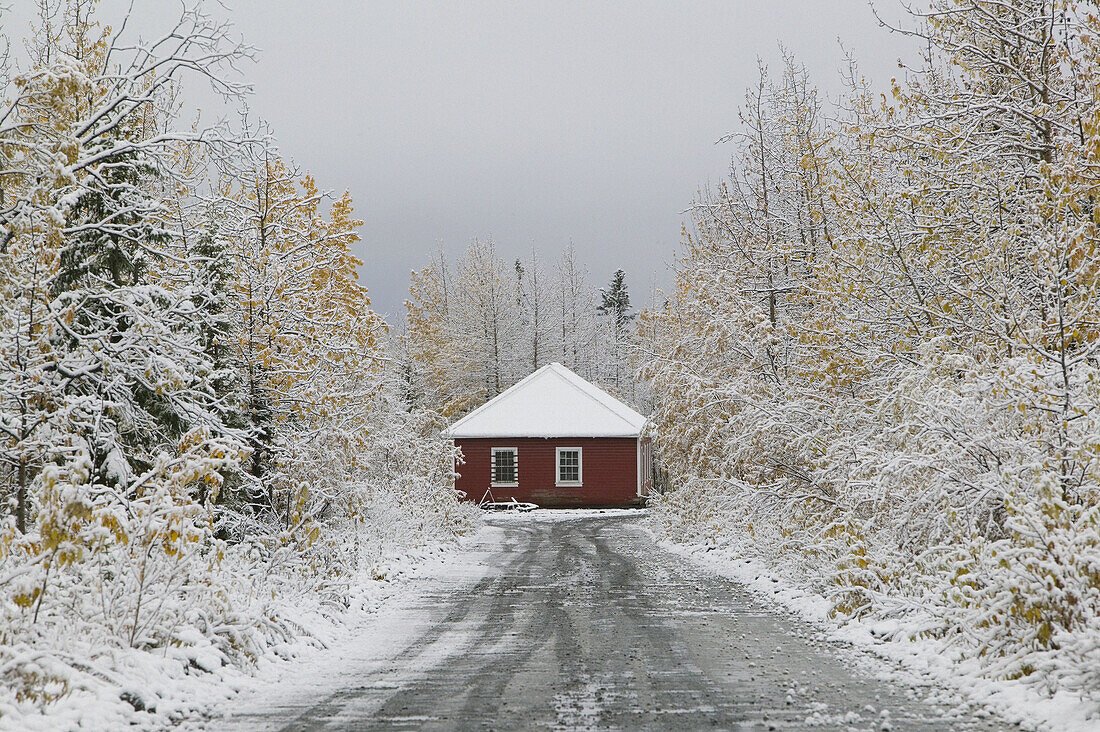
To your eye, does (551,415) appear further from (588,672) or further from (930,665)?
(930,665)

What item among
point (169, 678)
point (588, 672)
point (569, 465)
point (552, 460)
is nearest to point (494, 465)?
point (552, 460)

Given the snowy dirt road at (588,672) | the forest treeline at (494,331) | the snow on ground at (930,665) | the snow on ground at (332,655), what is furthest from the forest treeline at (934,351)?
the forest treeline at (494,331)

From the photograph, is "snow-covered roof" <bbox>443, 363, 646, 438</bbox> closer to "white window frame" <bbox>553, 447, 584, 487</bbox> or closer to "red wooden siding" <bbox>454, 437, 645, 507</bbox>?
"red wooden siding" <bbox>454, 437, 645, 507</bbox>

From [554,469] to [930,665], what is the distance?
3442cm

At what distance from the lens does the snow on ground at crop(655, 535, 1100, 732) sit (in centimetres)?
603

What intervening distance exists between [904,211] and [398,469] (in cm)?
1373

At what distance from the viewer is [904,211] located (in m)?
12.6

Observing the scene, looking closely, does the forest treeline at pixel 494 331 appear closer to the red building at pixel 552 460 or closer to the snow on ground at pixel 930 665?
the red building at pixel 552 460

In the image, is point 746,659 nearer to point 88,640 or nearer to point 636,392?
point 88,640

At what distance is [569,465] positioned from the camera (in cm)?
4225

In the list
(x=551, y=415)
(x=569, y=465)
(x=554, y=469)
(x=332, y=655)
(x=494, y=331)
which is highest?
(x=494, y=331)

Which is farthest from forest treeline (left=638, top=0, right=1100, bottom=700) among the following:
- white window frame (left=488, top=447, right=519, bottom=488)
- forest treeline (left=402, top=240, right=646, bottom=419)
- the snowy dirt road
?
forest treeline (left=402, top=240, right=646, bottom=419)

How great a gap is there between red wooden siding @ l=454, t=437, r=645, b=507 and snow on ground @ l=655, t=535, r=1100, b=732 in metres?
27.6

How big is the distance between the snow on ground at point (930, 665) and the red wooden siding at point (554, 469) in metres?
27.6
